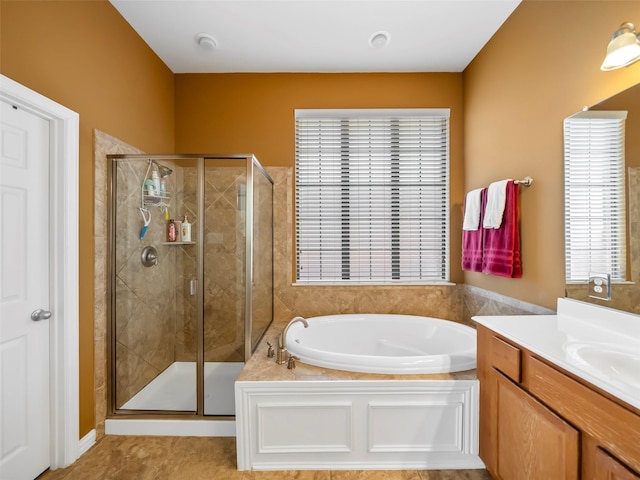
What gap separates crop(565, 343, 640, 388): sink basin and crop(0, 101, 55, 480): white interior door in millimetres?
2361

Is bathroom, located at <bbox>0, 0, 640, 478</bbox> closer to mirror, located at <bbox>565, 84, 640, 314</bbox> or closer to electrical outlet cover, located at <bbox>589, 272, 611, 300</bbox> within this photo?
mirror, located at <bbox>565, 84, 640, 314</bbox>

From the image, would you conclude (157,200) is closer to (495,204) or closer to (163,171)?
(163,171)

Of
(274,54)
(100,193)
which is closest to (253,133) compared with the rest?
Answer: (274,54)

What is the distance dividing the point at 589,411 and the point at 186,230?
7.11 ft

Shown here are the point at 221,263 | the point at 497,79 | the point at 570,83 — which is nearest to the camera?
the point at 570,83

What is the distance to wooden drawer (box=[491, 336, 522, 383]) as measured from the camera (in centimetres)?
126

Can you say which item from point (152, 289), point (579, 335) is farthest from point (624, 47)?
point (152, 289)

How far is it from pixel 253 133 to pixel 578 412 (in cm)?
281

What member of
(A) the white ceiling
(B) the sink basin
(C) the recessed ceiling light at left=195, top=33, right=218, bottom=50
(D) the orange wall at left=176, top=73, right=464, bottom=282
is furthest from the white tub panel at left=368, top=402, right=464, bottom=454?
(C) the recessed ceiling light at left=195, top=33, right=218, bottom=50

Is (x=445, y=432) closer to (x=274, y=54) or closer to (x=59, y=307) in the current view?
(x=59, y=307)

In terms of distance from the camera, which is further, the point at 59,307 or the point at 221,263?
the point at 221,263

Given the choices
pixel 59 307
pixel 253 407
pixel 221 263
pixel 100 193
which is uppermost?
pixel 100 193

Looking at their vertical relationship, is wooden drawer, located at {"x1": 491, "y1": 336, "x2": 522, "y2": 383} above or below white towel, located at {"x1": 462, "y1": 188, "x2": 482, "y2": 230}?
below

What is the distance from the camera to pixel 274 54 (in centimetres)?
→ 254
